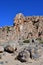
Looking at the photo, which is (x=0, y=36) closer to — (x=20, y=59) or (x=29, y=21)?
(x=29, y=21)

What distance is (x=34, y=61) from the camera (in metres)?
21.2

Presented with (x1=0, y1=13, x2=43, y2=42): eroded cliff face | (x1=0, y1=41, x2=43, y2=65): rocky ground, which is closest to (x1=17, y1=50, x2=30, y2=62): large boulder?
(x1=0, y1=41, x2=43, y2=65): rocky ground

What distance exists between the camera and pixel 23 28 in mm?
50375

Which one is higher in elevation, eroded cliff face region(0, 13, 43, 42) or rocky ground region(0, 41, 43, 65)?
eroded cliff face region(0, 13, 43, 42)

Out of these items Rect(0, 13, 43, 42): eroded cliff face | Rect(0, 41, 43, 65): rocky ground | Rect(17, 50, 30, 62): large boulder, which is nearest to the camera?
Rect(0, 41, 43, 65): rocky ground

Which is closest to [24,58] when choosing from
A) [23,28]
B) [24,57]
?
[24,57]

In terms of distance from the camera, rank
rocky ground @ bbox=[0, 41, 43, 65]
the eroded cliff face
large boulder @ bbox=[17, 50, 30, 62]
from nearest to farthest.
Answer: rocky ground @ bbox=[0, 41, 43, 65] → large boulder @ bbox=[17, 50, 30, 62] → the eroded cliff face

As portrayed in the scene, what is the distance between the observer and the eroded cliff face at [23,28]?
1945 inches

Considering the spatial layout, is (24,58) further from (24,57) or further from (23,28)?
(23,28)

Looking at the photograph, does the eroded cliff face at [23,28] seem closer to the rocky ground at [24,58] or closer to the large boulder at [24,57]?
the rocky ground at [24,58]

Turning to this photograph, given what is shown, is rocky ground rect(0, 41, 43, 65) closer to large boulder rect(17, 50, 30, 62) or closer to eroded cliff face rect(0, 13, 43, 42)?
large boulder rect(17, 50, 30, 62)

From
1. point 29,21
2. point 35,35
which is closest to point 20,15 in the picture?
point 29,21

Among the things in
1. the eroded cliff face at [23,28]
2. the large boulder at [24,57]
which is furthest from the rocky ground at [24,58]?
the eroded cliff face at [23,28]

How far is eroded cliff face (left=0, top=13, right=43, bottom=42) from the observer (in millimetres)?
49406
